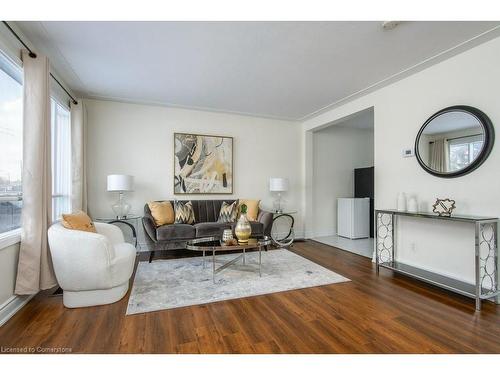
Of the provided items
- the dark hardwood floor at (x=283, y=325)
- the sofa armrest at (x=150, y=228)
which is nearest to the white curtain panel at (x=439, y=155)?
the dark hardwood floor at (x=283, y=325)

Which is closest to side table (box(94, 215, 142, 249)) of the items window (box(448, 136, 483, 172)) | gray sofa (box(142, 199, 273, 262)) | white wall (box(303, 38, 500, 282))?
gray sofa (box(142, 199, 273, 262))

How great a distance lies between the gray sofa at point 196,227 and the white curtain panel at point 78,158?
92 centimetres

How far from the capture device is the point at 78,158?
3.62 metres

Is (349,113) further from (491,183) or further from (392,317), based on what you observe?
(392,317)

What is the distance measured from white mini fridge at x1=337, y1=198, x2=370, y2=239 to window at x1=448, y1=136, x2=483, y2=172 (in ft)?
8.38

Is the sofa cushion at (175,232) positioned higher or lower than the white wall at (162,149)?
lower

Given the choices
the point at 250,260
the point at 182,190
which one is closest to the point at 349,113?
the point at 250,260

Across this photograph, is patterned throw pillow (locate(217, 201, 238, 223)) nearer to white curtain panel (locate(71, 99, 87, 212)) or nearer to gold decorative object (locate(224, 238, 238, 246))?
gold decorative object (locate(224, 238, 238, 246))

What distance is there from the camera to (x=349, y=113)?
4.25m

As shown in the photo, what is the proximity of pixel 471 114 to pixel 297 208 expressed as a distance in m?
3.38

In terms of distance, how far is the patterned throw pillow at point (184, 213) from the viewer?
160 inches

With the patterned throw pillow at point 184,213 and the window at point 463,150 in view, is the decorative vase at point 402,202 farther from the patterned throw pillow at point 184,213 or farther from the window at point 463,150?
the patterned throw pillow at point 184,213

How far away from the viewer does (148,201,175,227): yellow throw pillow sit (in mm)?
3877

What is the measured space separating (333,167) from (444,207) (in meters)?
3.18
